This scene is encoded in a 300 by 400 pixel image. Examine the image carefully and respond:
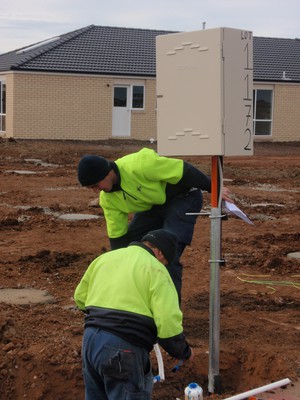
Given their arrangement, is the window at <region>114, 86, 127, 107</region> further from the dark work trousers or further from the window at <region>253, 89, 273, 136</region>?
the dark work trousers

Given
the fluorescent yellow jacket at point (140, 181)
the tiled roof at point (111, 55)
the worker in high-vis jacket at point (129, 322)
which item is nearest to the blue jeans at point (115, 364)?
the worker in high-vis jacket at point (129, 322)

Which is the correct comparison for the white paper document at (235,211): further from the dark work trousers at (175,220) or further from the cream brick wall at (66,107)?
the cream brick wall at (66,107)

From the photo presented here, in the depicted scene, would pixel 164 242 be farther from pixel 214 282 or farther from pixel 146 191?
pixel 146 191

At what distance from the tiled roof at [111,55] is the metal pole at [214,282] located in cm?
2727

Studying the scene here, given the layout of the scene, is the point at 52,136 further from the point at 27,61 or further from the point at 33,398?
the point at 33,398

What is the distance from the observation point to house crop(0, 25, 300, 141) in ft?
107

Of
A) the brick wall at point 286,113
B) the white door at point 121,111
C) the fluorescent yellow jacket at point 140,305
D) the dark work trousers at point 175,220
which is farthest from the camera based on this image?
the brick wall at point 286,113

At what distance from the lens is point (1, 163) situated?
22906 millimetres

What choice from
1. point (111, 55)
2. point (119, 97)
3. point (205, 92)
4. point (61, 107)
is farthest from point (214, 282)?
point (111, 55)

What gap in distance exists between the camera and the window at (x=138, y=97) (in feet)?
113

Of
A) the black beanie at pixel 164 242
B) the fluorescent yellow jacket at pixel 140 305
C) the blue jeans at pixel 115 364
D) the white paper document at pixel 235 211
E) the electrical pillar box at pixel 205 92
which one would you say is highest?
the electrical pillar box at pixel 205 92

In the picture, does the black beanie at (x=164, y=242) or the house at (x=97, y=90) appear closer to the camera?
the black beanie at (x=164, y=242)

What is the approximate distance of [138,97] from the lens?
34.5 metres

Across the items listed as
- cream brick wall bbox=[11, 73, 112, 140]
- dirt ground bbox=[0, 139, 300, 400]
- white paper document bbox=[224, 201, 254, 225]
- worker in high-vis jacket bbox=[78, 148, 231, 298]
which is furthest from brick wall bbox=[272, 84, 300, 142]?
white paper document bbox=[224, 201, 254, 225]
